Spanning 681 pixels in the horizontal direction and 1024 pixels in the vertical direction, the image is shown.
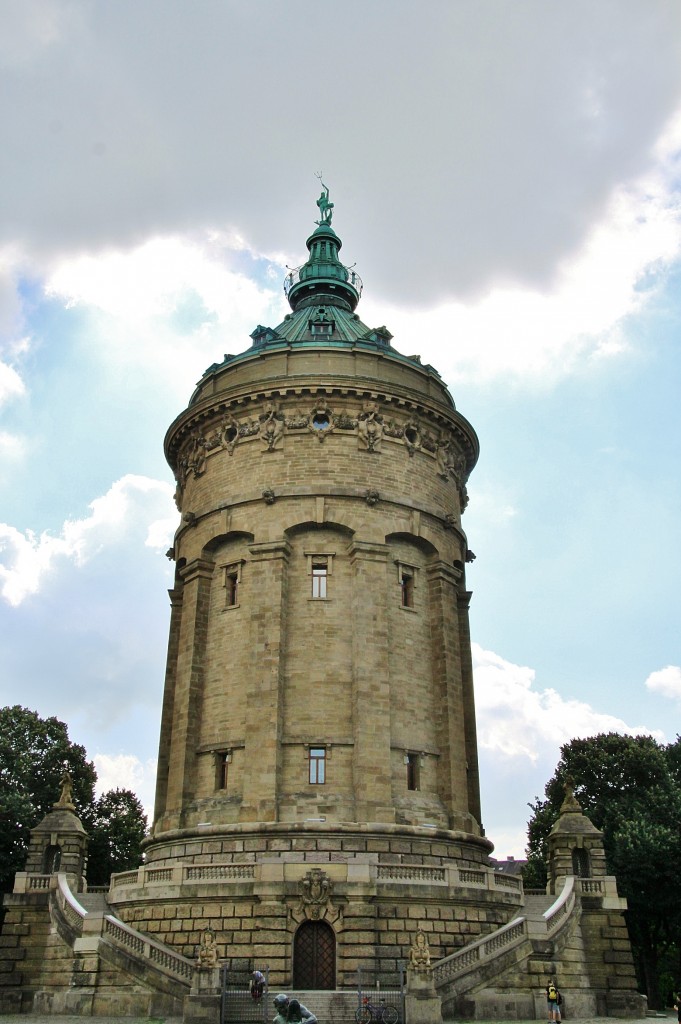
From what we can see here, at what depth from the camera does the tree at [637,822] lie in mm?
43594

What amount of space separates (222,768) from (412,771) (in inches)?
281

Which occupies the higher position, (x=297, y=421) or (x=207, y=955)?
(x=297, y=421)

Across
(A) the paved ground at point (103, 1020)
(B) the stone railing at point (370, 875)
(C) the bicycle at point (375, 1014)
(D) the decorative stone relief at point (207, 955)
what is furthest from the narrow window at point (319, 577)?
(A) the paved ground at point (103, 1020)

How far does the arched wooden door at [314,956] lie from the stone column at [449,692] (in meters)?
8.43

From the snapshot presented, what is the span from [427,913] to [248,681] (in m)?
10.5

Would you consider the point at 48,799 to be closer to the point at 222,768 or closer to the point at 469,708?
the point at 222,768

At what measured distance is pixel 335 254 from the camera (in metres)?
53.6

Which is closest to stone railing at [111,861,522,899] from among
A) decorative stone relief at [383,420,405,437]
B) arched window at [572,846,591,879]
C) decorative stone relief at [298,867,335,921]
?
decorative stone relief at [298,867,335,921]

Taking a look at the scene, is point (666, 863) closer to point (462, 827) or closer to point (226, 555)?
point (462, 827)

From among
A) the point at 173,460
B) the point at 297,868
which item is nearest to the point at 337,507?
the point at 173,460

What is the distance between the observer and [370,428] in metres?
38.9

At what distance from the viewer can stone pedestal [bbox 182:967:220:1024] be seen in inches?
936

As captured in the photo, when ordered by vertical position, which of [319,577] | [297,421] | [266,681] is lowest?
[266,681]

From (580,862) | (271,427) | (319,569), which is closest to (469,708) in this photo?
(580,862)
